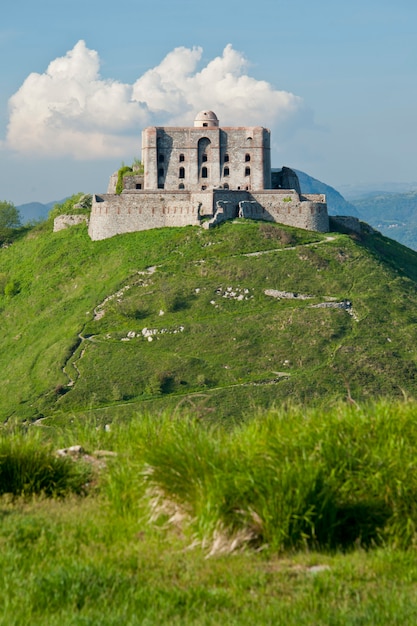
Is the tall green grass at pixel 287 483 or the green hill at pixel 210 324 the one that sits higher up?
the tall green grass at pixel 287 483

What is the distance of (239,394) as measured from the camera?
66.9m

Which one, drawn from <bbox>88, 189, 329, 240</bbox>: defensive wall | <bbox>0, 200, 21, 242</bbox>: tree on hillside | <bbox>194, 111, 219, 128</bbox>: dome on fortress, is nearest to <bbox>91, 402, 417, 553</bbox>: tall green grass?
<bbox>88, 189, 329, 240</bbox>: defensive wall

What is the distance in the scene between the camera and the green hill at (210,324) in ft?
227

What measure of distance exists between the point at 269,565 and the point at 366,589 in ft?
5.05

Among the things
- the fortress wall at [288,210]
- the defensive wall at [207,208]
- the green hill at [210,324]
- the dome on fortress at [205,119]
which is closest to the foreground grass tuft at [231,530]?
the green hill at [210,324]

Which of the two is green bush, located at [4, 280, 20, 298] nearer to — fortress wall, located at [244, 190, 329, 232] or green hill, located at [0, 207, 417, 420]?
green hill, located at [0, 207, 417, 420]

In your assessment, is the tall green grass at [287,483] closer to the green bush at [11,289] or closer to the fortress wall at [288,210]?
the fortress wall at [288,210]

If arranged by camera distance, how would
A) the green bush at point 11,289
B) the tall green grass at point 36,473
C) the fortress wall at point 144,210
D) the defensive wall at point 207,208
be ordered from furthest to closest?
the green bush at point 11,289 < the fortress wall at point 144,210 < the defensive wall at point 207,208 < the tall green grass at point 36,473

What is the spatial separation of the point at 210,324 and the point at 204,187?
19.8 meters

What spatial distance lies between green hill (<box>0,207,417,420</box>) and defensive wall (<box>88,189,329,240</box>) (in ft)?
4.06

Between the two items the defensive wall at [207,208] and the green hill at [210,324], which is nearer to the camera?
the green hill at [210,324]

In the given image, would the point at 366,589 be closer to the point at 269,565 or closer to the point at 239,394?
the point at 269,565

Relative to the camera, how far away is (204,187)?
91.3 meters

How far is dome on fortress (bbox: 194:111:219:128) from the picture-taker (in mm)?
95500
